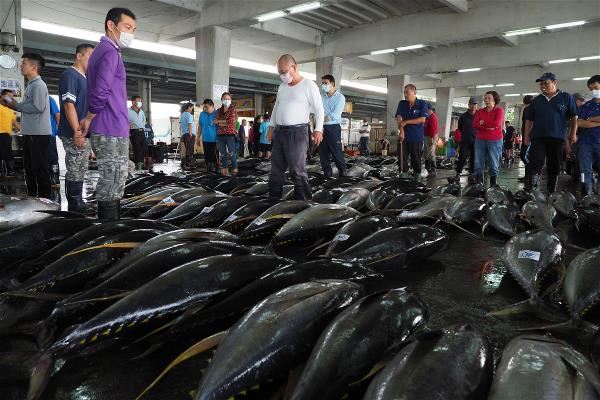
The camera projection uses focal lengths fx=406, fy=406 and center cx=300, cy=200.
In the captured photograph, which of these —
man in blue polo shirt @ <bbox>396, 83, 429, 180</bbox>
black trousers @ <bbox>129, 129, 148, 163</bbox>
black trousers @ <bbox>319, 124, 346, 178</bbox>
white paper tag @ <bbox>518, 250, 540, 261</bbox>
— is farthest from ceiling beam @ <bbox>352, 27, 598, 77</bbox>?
white paper tag @ <bbox>518, 250, 540, 261</bbox>

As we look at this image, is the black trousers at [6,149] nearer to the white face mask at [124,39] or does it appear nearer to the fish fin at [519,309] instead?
the white face mask at [124,39]

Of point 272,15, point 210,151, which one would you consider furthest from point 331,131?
point 272,15

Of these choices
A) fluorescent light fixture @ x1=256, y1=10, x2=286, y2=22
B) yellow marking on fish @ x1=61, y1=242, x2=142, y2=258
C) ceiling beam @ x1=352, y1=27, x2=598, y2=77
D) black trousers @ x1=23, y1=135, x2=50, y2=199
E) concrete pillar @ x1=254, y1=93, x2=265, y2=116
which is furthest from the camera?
concrete pillar @ x1=254, y1=93, x2=265, y2=116

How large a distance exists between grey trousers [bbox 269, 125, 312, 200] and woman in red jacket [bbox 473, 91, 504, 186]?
3826 mm

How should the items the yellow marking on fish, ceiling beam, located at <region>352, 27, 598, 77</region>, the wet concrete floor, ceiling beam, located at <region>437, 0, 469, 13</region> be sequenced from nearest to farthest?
the wet concrete floor < the yellow marking on fish < ceiling beam, located at <region>437, 0, 469, 13</region> < ceiling beam, located at <region>352, 27, 598, 77</region>

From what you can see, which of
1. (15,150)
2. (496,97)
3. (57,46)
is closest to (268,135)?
(496,97)

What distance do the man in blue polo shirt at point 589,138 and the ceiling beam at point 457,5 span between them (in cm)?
683

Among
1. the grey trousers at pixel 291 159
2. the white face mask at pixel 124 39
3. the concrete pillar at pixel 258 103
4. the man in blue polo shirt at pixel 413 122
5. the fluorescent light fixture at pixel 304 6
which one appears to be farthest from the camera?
the concrete pillar at pixel 258 103

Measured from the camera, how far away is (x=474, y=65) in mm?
17641

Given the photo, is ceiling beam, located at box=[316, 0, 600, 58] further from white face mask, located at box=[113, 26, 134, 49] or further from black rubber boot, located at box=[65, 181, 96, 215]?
black rubber boot, located at box=[65, 181, 96, 215]

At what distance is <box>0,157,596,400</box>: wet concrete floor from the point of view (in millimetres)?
1474

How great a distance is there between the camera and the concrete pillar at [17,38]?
9.55 meters

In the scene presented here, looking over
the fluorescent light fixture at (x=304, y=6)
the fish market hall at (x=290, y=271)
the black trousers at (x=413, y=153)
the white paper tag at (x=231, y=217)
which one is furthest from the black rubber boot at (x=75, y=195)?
the fluorescent light fixture at (x=304, y=6)

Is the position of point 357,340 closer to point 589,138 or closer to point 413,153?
point 589,138
